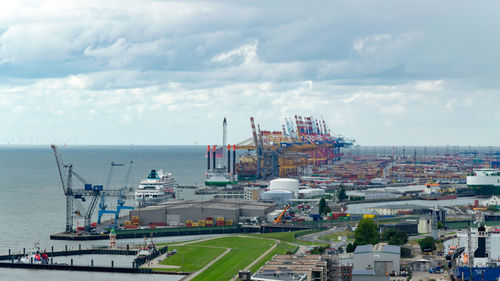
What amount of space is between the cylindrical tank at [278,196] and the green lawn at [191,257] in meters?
→ 38.2

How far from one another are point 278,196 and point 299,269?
57.7m

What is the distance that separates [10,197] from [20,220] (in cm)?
3029

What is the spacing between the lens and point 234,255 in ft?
194

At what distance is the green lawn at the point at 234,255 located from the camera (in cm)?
5181

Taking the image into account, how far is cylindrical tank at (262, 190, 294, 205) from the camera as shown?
333 feet

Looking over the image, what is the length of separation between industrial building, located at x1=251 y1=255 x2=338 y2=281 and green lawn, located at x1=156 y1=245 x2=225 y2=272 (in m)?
8.33

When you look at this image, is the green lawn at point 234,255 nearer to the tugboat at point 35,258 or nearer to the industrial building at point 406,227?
the industrial building at point 406,227

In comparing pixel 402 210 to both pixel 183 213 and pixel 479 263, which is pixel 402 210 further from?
pixel 479 263

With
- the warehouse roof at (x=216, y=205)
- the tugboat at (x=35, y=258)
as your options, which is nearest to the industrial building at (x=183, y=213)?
the warehouse roof at (x=216, y=205)

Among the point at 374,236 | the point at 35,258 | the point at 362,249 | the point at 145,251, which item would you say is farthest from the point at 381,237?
the point at 35,258

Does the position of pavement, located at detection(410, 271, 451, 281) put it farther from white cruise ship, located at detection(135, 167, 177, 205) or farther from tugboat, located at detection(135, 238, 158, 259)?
white cruise ship, located at detection(135, 167, 177, 205)

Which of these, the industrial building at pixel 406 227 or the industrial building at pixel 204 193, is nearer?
the industrial building at pixel 406 227

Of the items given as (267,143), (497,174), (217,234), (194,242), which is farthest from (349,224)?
(267,143)

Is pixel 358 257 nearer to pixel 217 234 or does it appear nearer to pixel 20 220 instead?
pixel 217 234
